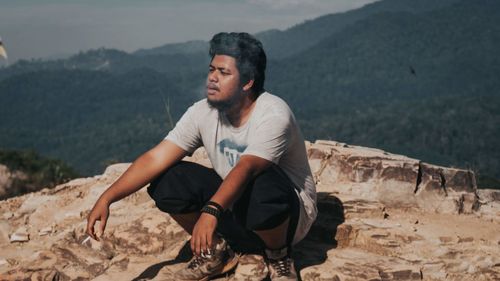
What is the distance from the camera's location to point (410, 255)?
459cm

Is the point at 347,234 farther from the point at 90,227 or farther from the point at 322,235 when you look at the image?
the point at 90,227

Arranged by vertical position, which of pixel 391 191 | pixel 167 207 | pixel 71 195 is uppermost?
pixel 167 207

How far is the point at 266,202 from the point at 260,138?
392 millimetres

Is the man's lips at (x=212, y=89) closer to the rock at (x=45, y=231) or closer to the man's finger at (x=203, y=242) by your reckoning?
the man's finger at (x=203, y=242)

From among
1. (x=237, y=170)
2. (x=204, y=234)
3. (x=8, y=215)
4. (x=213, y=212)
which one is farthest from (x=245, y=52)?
(x=8, y=215)

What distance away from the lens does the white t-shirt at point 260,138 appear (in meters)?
3.60

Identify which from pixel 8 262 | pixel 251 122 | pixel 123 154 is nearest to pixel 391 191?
pixel 251 122

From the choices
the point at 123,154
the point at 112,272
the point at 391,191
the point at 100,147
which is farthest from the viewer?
the point at 100,147

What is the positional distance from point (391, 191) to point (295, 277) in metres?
2.29

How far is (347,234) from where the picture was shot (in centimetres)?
490

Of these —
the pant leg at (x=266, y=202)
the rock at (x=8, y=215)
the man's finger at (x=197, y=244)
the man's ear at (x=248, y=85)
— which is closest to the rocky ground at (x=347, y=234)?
the rock at (x=8, y=215)

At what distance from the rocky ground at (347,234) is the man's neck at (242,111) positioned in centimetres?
96

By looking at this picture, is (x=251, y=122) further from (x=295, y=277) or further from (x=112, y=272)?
(x=112, y=272)

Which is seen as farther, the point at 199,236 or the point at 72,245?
the point at 72,245
